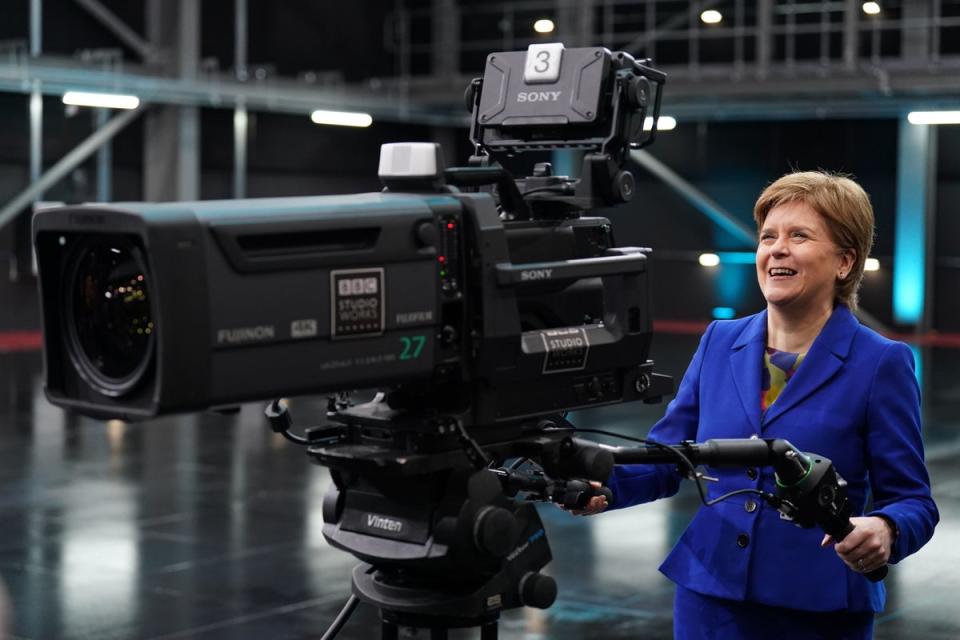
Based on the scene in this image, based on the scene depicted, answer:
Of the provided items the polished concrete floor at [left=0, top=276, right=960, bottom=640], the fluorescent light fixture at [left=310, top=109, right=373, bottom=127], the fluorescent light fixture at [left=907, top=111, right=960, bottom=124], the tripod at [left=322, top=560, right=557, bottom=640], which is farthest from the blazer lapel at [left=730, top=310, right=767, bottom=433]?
the fluorescent light fixture at [left=310, top=109, right=373, bottom=127]

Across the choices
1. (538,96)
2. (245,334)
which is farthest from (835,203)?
(245,334)

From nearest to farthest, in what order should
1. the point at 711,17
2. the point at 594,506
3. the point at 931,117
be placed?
the point at 594,506 → the point at 931,117 → the point at 711,17

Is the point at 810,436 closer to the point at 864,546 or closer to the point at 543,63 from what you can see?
the point at 864,546

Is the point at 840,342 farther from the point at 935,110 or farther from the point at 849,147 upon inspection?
the point at 849,147

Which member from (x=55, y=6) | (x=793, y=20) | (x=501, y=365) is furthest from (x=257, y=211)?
(x=793, y=20)

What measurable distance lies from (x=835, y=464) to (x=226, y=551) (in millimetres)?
5471

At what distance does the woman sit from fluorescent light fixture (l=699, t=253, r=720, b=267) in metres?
20.9

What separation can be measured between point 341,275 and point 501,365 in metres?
0.37

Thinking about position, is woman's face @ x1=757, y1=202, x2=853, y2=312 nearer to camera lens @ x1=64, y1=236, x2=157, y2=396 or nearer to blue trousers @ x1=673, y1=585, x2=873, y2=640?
blue trousers @ x1=673, y1=585, x2=873, y2=640

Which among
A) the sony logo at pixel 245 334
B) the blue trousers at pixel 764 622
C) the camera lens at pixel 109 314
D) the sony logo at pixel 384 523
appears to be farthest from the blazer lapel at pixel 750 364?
the camera lens at pixel 109 314

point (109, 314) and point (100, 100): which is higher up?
point (100, 100)

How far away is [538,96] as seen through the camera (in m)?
2.82

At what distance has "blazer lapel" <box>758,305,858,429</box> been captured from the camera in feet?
9.52

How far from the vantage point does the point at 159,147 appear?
20.8 metres
